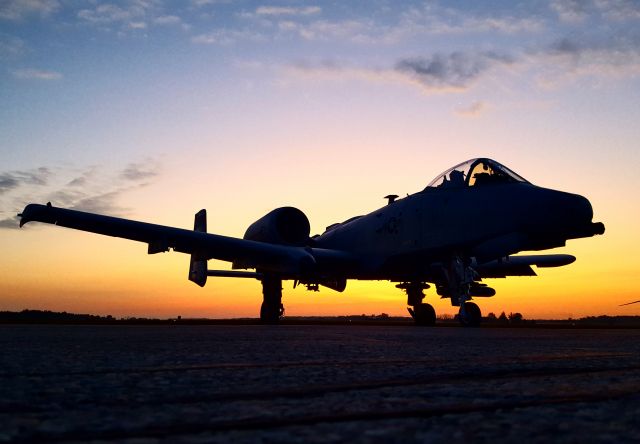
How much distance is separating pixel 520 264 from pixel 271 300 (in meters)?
8.79

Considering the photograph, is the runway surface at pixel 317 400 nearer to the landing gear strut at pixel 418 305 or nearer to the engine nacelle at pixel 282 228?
the landing gear strut at pixel 418 305

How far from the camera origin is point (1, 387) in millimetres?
2623

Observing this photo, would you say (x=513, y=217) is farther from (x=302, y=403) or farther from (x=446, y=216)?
(x=302, y=403)

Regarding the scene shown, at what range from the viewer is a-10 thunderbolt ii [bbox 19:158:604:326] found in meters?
11.8

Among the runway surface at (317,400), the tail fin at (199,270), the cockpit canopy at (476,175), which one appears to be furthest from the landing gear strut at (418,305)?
the runway surface at (317,400)

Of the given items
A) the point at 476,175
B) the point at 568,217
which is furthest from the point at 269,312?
the point at 568,217

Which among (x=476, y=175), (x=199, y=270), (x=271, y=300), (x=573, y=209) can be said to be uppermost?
(x=476, y=175)

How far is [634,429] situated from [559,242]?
10613 millimetres

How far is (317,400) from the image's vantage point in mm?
2201

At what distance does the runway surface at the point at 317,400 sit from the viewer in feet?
5.36

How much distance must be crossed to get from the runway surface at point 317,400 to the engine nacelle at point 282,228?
13.8m

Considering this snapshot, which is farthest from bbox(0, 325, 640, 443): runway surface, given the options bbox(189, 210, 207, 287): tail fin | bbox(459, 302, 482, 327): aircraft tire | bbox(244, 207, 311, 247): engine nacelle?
bbox(189, 210, 207, 287): tail fin

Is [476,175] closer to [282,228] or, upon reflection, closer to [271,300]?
[282,228]

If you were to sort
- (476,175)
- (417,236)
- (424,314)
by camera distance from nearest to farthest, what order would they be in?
(476,175) → (417,236) → (424,314)
